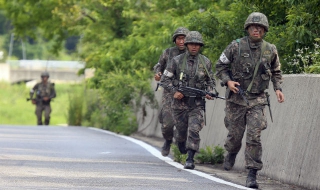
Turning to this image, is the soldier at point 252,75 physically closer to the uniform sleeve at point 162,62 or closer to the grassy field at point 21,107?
the uniform sleeve at point 162,62

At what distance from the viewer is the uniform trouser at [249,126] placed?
1161 cm

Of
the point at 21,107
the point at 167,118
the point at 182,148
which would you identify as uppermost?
the point at 167,118

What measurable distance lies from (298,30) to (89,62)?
2017 cm

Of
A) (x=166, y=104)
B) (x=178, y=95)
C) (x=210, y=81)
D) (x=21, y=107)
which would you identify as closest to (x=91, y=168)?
(x=178, y=95)

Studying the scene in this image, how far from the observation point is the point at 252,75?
39.2 feet

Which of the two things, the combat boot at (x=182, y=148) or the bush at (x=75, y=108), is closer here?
the combat boot at (x=182, y=148)

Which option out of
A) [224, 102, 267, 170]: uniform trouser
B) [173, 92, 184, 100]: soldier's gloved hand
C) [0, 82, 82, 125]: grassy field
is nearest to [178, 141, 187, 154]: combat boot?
[173, 92, 184, 100]: soldier's gloved hand

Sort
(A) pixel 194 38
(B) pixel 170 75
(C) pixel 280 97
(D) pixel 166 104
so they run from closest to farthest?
(C) pixel 280 97 → (A) pixel 194 38 → (B) pixel 170 75 → (D) pixel 166 104

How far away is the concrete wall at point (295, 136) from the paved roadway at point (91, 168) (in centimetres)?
76

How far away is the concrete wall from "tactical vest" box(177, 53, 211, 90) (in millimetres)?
1081

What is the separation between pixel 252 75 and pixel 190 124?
7.04 ft

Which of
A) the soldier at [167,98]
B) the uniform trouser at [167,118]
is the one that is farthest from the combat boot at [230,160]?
the uniform trouser at [167,118]

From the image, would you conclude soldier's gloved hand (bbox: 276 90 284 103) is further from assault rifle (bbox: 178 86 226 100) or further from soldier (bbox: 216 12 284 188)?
assault rifle (bbox: 178 86 226 100)

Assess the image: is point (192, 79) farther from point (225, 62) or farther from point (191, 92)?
point (225, 62)
